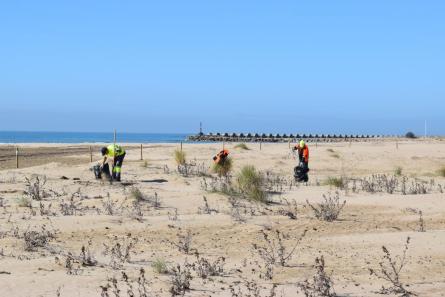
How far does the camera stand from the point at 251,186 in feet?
53.9

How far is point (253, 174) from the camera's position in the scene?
1816 centimetres

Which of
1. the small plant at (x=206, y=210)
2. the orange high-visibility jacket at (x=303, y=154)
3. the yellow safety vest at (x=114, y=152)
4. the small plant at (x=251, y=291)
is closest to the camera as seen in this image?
the small plant at (x=251, y=291)

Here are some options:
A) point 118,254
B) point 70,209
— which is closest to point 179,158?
point 70,209

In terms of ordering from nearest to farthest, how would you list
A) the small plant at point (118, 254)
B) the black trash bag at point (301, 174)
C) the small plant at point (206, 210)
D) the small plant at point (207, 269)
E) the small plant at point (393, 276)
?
the small plant at point (393, 276) < the small plant at point (207, 269) < the small plant at point (118, 254) < the small plant at point (206, 210) < the black trash bag at point (301, 174)

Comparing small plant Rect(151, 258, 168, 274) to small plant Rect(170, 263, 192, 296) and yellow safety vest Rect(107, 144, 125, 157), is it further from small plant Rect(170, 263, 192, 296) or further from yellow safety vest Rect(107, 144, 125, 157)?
yellow safety vest Rect(107, 144, 125, 157)

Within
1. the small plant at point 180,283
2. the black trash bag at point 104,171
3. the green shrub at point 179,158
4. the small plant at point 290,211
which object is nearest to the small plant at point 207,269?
the small plant at point 180,283

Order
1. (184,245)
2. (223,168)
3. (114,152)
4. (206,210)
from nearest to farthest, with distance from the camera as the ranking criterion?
1. (184,245)
2. (206,210)
3. (114,152)
4. (223,168)

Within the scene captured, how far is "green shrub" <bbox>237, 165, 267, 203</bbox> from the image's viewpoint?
15.5 m

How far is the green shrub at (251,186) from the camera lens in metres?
15.5

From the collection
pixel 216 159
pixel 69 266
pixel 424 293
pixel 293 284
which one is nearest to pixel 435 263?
pixel 424 293

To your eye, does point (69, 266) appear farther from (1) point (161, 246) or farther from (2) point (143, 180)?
(2) point (143, 180)

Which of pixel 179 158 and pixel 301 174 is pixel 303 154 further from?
pixel 179 158

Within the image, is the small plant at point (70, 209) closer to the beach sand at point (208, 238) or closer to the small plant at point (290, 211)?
the beach sand at point (208, 238)

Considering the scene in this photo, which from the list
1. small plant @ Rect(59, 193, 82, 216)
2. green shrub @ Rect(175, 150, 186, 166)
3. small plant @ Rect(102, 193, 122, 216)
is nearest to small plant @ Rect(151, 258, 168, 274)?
small plant @ Rect(102, 193, 122, 216)
